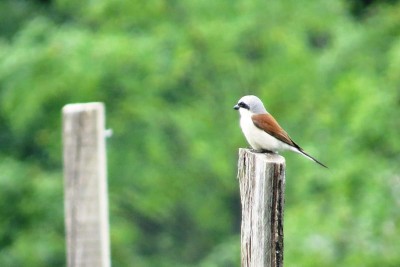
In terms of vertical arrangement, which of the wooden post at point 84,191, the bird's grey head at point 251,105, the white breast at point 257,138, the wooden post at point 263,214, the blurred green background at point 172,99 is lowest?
the wooden post at point 263,214

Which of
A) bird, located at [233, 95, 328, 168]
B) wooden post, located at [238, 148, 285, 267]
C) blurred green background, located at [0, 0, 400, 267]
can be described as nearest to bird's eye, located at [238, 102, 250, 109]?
bird, located at [233, 95, 328, 168]

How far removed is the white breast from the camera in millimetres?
7082

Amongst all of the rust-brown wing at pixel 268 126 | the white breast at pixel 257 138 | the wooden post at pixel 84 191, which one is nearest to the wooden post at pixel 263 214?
the wooden post at pixel 84 191

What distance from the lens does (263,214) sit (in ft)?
14.9

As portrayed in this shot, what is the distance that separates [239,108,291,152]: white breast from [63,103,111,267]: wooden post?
1168 mm

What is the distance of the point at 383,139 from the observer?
1397 cm

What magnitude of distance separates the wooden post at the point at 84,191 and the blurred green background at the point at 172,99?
8.44 meters

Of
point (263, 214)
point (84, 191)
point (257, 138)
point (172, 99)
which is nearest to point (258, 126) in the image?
point (257, 138)

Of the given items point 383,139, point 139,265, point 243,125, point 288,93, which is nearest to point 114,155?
point 139,265

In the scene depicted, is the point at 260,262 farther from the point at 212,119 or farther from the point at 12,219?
the point at 212,119

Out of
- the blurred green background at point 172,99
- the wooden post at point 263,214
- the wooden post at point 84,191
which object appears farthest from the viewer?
the blurred green background at point 172,99

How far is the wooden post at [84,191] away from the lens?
19.9 feet

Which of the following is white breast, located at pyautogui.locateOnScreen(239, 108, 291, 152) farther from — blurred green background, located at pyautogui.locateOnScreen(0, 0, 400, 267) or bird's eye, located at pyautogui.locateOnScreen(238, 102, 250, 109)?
blurred green background, located at pyautogui.locateOnScreen(0, 0, 400, 267)

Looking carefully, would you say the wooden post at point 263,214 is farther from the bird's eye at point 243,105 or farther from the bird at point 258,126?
the bird's eye at point 243,105
